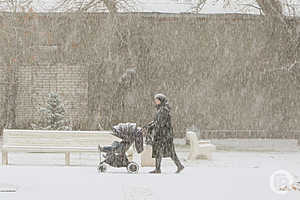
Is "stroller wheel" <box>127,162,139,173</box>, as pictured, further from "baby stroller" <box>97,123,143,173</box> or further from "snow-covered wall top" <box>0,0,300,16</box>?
"snow-covered wall top" <box>0,0,300,16</box>

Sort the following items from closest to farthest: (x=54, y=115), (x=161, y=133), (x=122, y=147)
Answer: (x=161, y=133) → (x=122, y=147) → (x=54, y=115)

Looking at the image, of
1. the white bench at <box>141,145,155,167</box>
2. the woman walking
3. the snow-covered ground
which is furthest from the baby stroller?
the white bench at <box>141,145,155,167</box>

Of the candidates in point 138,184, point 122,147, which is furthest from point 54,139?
point 138,184

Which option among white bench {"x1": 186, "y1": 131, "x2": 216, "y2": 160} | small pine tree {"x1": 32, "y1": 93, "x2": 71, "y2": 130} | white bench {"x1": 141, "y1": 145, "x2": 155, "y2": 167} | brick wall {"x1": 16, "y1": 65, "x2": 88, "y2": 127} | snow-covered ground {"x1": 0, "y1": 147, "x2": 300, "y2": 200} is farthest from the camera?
brick wall {"x1": 16, "y1": 65, "x2": 88, "y2": 127}

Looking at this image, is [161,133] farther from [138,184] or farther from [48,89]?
[48,89]

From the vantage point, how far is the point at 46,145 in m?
13.4

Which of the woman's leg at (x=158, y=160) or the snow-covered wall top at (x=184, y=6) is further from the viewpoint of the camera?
the snow-covered wall top at (x=184, y=6)

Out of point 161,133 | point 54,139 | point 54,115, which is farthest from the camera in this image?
point 54,115

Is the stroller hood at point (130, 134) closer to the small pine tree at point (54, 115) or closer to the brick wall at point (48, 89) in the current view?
the small pine tree at point (54, 115)

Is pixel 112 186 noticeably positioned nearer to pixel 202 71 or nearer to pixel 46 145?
pixel 46 145

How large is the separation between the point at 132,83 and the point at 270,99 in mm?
5707

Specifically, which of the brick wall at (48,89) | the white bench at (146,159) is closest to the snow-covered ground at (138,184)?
the white bench at (146,159)

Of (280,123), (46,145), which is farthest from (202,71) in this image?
(46,145)

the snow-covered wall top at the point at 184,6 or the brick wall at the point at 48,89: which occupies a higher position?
the snow-covered wall top at the point at 184,6
